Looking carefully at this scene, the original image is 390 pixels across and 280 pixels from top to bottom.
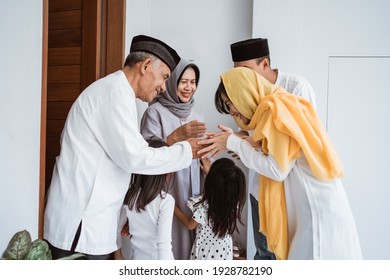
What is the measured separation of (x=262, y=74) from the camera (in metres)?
2.09

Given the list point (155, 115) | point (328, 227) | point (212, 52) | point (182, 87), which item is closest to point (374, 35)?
point (212, 52)

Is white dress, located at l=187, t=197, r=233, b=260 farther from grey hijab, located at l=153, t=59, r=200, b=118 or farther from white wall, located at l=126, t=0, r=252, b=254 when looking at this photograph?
white wall, located at l=126, t=0, r=252, b=254

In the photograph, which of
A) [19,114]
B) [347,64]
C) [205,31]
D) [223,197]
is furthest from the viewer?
[205,31]

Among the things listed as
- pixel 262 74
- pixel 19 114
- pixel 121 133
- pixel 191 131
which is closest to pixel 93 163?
pixel 121 133

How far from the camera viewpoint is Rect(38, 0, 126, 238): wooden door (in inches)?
84.8

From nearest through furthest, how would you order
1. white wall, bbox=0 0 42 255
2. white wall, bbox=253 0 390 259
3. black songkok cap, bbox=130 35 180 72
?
white wall, bbox=0 0 42 255, black songkok cap, bbox=130 35 180 72, white wall, bbox=253 0 390 259

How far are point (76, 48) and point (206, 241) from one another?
51.3 inches

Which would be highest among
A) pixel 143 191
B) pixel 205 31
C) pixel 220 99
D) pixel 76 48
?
pixel 205 31

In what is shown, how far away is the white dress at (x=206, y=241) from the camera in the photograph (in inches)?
77.2

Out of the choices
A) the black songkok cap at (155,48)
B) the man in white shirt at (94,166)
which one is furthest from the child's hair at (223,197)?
the black songkok cap at (155,48)

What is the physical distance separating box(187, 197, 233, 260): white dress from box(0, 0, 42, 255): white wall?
841 mm

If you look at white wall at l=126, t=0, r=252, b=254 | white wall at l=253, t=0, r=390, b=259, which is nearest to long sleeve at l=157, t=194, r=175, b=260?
white wall at l=126, t=0, r=252, b=254

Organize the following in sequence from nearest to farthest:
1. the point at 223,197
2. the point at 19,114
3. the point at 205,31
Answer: the point at 19,114 < the point at 223,197 < the point at 205,31

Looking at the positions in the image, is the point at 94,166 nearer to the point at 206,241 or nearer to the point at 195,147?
the point at 195,147
